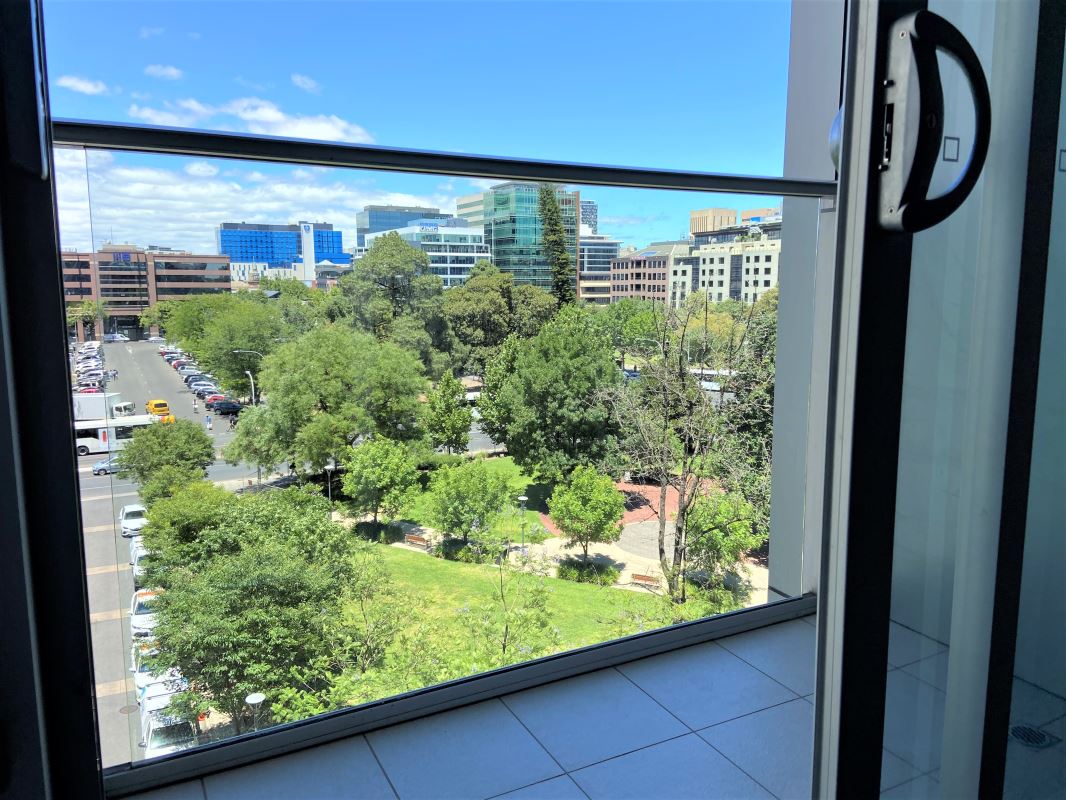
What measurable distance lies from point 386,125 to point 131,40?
20.1ft

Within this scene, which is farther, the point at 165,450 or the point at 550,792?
the point at 165,450

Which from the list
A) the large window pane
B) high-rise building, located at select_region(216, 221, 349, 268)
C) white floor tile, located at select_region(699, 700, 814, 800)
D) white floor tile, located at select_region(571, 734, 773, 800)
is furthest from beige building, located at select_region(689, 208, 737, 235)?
the large window pane

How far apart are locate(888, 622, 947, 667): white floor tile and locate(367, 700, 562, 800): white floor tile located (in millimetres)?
1282

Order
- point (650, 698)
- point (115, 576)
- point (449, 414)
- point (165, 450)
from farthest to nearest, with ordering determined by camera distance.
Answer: point (449, 414) → point (650, 698) → point (165, 450) → point (115, 576)

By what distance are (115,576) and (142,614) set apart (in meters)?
0.21

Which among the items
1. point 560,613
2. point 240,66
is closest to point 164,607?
point 560,613

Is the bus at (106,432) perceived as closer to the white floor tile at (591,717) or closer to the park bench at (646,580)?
the white floor tile at (591,717)

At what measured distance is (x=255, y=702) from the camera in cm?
205

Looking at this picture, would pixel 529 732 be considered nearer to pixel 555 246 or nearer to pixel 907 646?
pixel 907 646

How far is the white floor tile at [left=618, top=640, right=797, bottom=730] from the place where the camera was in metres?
2.11

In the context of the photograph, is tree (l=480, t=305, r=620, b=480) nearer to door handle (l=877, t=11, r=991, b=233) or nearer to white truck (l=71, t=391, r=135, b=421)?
white truck (l=71, t=391, r=135, b=421)

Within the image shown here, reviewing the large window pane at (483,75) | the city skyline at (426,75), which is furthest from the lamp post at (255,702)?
the large window pane at (483,75)

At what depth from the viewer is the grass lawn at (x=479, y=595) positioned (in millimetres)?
2600

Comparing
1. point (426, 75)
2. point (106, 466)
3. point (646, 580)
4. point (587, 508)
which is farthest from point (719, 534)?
point (426, 75)
